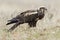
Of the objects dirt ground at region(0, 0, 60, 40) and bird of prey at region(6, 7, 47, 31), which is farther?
bird of prey at region(6, 7, 47, 31)

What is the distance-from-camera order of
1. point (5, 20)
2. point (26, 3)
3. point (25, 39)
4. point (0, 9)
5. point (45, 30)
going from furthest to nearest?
point (26, 3) → point (0, 9) → point (5, 20) → point (45, 30) → point (25, 39)

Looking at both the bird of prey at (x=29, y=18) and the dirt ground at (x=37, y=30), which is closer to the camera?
the dirt ground at (x=37, y=30)

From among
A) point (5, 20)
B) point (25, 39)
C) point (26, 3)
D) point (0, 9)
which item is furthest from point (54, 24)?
point (26, 3)

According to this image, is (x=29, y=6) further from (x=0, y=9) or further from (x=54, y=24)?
(x=54, y=24)

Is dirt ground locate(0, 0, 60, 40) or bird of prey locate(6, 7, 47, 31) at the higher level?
bird of prey locate(6, 7, 47, 31)

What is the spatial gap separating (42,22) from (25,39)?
2161 millimetres

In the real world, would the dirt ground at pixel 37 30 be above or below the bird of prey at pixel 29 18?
below

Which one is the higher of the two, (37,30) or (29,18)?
(29,18)

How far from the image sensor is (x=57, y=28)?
1001 cm

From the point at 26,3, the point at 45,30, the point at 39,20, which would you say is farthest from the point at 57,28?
the point at 26,3

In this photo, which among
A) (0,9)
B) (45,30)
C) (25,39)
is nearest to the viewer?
(25,39)

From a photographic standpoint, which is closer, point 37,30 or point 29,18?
point 37,30

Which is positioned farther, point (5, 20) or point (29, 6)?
point (29, 6)

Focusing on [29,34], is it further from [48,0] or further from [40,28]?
[48,0]
